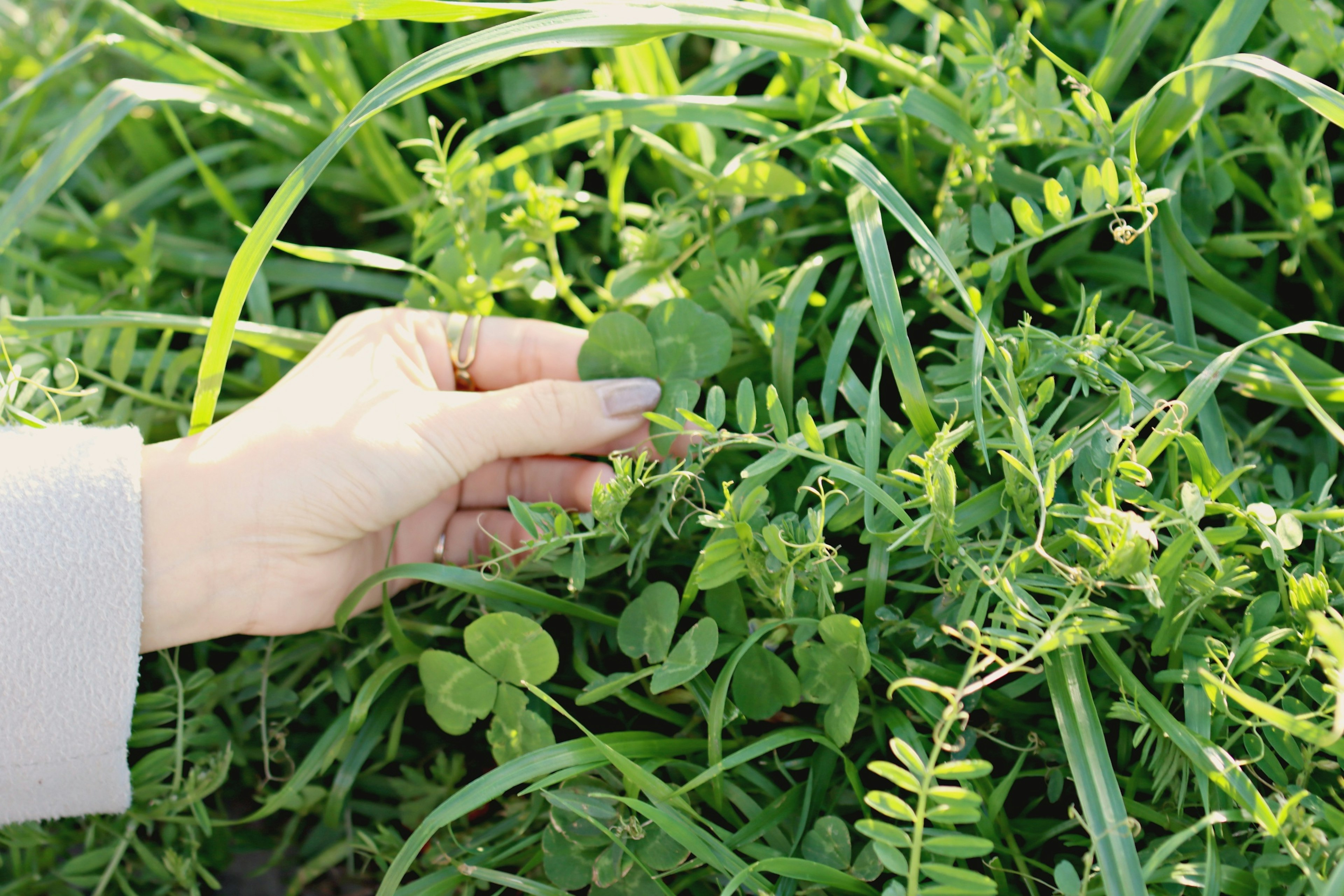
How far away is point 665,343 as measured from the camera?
1.05 metres

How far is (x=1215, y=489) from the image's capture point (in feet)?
2.75

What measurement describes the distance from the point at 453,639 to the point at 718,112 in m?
0.75

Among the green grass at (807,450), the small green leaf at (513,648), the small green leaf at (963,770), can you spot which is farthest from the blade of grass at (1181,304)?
the small green leaf at (513,648)

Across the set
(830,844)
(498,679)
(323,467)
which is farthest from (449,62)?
(830,844)

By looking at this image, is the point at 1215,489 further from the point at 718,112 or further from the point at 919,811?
the point at 718,112

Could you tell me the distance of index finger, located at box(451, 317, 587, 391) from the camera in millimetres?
1134

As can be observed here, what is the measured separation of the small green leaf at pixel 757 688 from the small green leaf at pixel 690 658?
50 millimetres

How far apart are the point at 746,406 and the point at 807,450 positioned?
9 centimetres

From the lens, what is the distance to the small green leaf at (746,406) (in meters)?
0.89

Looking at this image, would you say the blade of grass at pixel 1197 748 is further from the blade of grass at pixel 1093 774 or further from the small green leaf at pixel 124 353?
the small green leaf at pixel 124 353

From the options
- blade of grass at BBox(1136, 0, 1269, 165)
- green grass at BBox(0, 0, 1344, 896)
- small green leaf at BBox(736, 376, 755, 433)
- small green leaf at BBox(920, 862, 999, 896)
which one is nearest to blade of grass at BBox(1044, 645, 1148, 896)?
green grass at BBox(0, 0, 1344, 896)

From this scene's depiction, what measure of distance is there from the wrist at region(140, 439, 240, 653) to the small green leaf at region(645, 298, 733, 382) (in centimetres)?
53

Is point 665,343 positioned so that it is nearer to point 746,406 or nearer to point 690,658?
point 746,406

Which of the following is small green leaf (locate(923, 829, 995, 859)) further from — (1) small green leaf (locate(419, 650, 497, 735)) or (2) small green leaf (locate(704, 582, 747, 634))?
(1) small green leaf (locate(419, 650, 497, 735))
